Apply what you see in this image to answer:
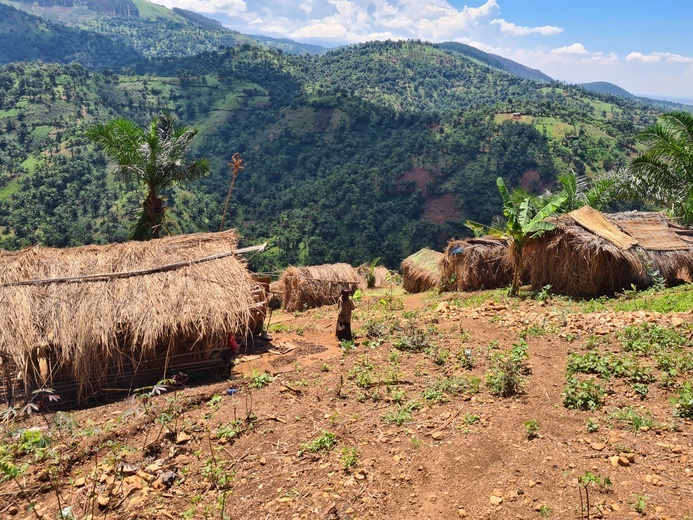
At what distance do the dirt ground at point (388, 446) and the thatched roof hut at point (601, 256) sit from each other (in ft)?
11.1

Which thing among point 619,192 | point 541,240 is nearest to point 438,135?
point 619,192

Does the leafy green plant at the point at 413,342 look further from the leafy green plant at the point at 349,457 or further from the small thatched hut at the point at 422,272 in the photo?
the small thatched hut at the point at 422,272

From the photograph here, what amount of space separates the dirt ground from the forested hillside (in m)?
36.6

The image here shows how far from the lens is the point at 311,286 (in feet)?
59.2

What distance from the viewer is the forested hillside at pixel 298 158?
4972 centimetres

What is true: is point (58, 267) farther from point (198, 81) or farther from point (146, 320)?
point (198, 81)

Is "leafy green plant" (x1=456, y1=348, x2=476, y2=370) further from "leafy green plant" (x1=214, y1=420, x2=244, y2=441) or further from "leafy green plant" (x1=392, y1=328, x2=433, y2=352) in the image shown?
"leafy green plant" (x1=214, y1=420, x2=244, y2=441)

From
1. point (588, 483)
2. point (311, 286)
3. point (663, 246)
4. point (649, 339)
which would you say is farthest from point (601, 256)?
point (311, 286)

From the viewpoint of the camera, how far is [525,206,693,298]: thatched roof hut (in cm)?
1161

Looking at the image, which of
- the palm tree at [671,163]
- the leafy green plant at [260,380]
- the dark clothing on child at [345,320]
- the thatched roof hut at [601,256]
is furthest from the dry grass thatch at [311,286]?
the palm tree at [671,163]

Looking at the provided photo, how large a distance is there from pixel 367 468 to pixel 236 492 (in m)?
1.44

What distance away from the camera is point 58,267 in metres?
8.99

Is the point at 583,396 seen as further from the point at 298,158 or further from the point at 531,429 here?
the point at 298,158

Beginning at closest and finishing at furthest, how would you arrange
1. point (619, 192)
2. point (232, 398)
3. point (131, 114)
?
point (232, 398) < point (619, 192) < point (131, 114)
